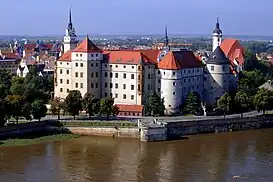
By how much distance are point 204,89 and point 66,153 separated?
1500cm

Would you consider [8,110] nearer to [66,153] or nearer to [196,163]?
[66,153]

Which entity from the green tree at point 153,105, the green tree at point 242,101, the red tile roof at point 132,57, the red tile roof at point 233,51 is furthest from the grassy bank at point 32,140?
the red tile roof at point 233,51

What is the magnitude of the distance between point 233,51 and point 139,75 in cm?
1657

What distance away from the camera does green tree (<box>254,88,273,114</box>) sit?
3431 cm

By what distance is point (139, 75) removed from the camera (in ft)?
119

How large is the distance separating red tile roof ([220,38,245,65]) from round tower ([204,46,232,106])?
1038 centimetres

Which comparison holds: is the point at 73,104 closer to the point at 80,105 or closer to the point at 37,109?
the point at 80,105

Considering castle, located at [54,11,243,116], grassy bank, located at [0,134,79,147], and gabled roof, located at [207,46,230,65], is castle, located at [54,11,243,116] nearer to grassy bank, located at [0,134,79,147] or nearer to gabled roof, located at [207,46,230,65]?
gabled roof, located at [207,46,230,65]

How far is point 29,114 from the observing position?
3092 cm

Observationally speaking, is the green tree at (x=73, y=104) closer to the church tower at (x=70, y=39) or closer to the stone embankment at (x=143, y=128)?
the stone embankment at (x=143, y=128)

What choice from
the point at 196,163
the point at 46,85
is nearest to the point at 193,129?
the point at 196,163

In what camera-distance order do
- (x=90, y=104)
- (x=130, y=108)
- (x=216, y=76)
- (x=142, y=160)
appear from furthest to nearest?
(x=216, y=76)
(x=130, y=108)
(x=90, y=104)
(x=142, y=160)

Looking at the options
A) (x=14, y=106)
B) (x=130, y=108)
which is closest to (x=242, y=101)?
(x=130, y=108)

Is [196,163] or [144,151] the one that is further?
[144,151]
